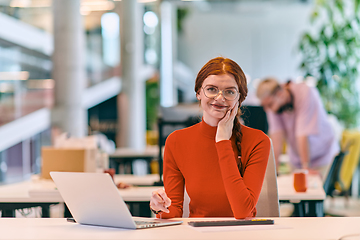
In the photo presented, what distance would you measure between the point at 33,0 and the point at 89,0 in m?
1.22

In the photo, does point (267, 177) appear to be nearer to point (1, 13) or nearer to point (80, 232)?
point (80, 232)

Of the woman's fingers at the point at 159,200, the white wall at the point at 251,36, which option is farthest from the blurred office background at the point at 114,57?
the woman's fingers at the point at 159,200

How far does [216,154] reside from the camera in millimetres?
1686

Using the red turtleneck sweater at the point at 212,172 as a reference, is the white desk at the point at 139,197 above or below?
below

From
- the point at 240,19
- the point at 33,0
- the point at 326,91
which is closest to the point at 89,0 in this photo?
the point at 33,0

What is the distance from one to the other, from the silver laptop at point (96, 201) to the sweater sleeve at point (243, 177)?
0.21m

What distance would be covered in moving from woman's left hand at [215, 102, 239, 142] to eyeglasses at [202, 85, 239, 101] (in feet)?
0.18

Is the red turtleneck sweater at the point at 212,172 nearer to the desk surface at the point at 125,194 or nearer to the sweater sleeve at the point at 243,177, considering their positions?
the sweater sleeve at the point at 243,177

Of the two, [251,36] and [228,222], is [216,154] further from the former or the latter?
[251,36]

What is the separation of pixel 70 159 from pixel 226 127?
52.7 inches

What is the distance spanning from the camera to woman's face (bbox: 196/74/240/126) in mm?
1627

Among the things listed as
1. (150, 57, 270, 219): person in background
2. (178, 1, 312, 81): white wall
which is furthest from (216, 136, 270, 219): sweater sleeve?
(178, 1, 312, 81): white wall

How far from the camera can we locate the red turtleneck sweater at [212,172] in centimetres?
153

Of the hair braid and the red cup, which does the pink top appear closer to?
the red cup
